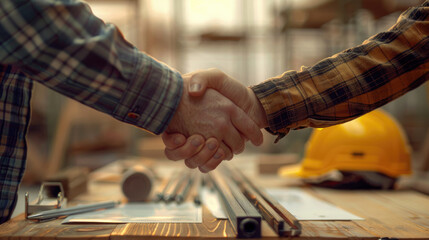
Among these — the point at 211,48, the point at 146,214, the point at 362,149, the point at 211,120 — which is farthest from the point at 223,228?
the point at 211,48

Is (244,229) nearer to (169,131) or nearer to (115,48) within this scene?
(169,131)

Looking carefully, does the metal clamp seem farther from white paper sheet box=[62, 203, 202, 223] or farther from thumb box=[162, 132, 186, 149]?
thumb box=[162, 132, 186, 149]

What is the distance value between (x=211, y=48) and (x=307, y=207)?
5.99m

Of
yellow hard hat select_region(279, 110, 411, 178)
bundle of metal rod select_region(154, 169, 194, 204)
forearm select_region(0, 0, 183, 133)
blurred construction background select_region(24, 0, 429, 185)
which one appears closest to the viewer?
forearm select_region(0, 0, 183, 133)

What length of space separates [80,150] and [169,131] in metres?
4.73

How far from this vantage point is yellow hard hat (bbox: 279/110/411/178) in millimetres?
1618

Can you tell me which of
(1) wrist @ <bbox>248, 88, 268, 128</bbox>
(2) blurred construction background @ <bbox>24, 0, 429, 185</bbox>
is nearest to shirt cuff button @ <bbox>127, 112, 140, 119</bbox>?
(1) wrist @ <bbox>248, 88, 268, 128</bbox>

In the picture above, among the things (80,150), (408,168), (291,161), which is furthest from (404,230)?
(80,150)

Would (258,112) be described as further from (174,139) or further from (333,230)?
(333,230)

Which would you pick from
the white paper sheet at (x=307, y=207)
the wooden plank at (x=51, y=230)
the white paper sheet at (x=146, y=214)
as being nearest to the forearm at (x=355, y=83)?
the white paper sheet at (x=307, y=207)

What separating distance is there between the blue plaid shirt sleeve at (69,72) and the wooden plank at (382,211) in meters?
0.69

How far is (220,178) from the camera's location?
162cm

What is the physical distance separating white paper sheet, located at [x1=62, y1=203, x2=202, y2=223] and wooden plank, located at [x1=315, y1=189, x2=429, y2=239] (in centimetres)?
51

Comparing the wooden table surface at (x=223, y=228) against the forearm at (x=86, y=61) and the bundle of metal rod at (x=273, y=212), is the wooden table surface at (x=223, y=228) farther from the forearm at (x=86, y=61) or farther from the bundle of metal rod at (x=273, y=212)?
the forearm at (x=86, y=61)
